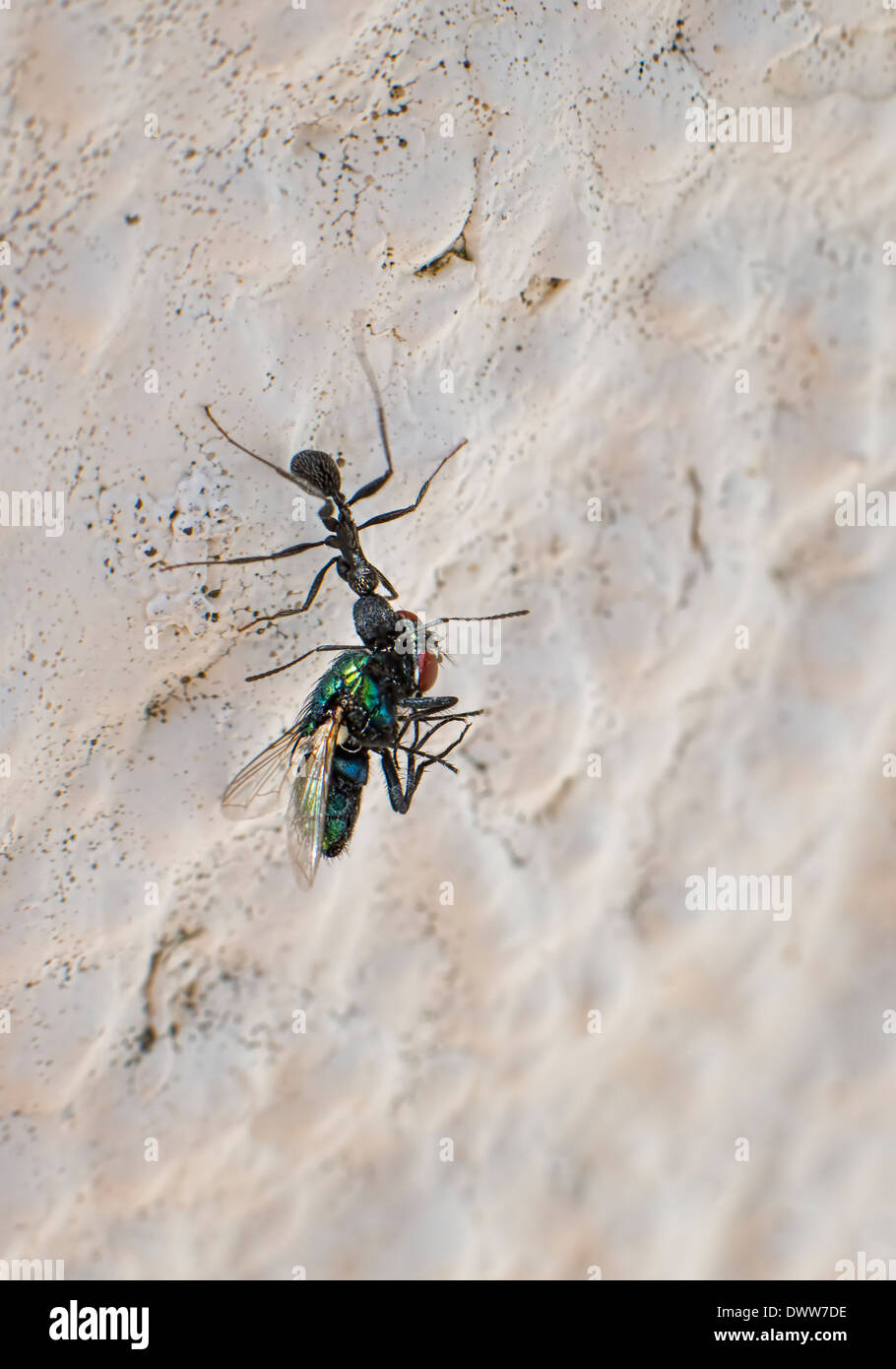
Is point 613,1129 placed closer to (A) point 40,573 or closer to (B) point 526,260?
(A) point 40,573

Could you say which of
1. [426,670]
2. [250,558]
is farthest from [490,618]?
[250,558]

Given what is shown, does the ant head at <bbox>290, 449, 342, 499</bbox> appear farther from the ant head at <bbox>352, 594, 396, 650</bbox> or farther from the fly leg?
the fly leg

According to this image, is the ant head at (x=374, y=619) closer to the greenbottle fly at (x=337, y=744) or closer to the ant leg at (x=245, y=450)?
the greenbottle fly at (x=337, y=744)

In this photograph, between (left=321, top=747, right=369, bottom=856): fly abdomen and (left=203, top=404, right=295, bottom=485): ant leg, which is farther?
(left=321, top=747, right=369, bottom=856): fly abdomen

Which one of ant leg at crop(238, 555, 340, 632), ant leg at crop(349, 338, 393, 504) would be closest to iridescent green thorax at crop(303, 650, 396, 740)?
ant leg at crop(238, 555, 340, 632)

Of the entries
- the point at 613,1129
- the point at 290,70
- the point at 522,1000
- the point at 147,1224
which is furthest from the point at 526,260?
the point at 147,1224

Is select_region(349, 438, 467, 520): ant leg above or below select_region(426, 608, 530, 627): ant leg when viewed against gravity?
above

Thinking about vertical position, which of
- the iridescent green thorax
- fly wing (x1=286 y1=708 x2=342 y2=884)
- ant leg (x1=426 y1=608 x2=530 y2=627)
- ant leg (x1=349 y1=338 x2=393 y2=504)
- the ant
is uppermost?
ant leg (x1=349 y1=338 x2=393 y2=504)
